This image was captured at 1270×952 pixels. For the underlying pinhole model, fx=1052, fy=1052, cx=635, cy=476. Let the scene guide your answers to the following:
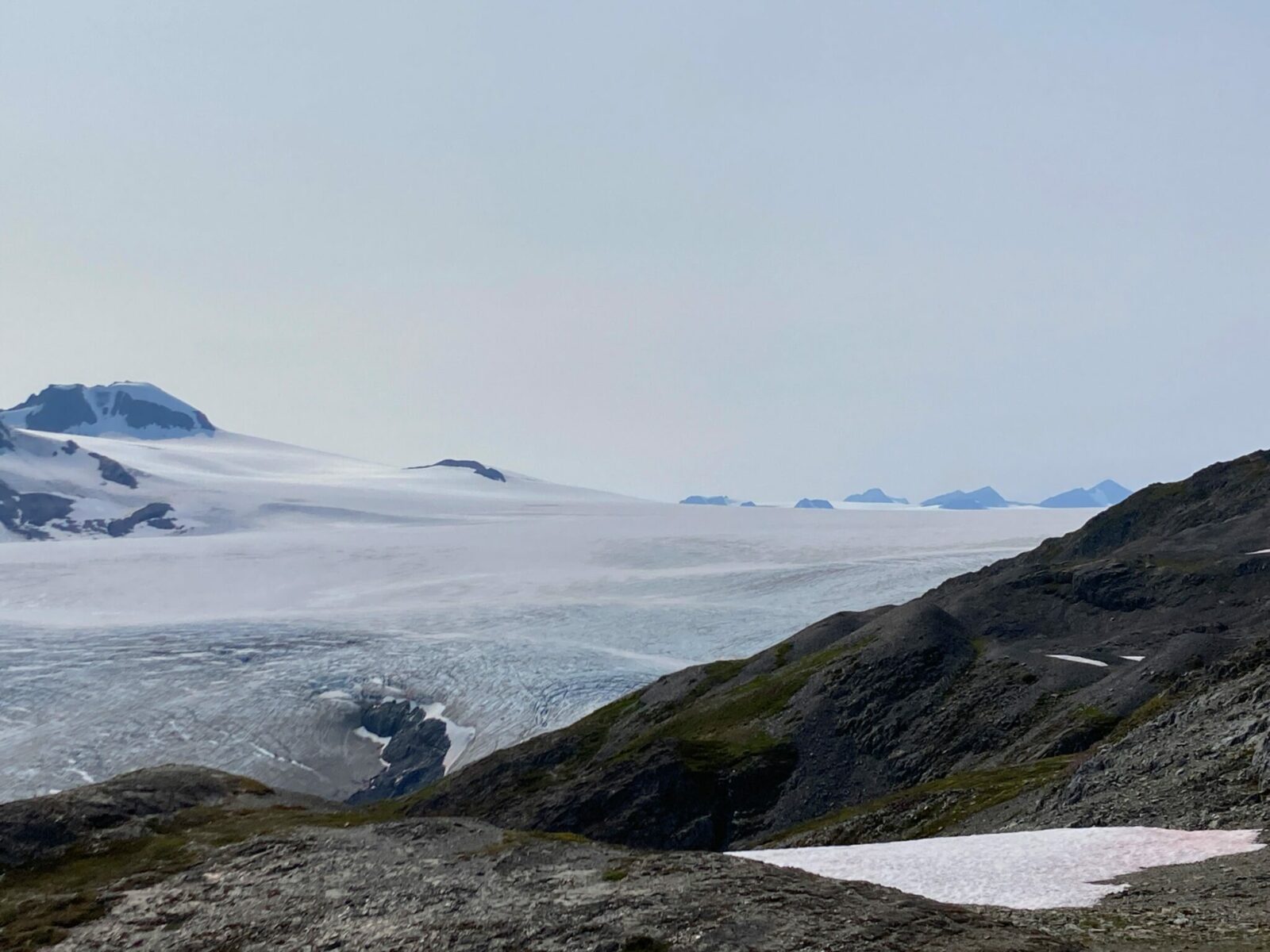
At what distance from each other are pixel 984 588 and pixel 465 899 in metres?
81.8

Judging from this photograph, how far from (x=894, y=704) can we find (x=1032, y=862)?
48808 millimetres

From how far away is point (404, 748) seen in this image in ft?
451

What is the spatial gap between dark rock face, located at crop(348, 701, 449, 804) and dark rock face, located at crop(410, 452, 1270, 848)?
3530 cm

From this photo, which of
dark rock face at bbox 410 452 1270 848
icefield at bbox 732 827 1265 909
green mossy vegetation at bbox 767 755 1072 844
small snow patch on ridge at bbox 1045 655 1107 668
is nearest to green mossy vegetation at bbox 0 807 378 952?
icefield at bbox 732 827 1265 909

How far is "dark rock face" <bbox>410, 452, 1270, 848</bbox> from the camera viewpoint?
74.6m

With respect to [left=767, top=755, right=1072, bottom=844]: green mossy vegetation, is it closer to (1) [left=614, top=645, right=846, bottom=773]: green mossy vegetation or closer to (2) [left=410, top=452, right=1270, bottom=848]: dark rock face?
(2) [left=410, top=452, right=1270, bottom=848]: dark rock face

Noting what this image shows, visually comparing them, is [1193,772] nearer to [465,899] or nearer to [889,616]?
[465,899]

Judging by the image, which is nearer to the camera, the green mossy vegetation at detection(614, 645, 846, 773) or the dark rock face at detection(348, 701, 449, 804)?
the green mossy vegetation at detection(614, 645, 846, 773)

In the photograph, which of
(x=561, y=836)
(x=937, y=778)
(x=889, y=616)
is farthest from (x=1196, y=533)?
(x=561, y=836)

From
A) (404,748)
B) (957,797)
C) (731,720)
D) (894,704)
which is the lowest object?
(404,748)

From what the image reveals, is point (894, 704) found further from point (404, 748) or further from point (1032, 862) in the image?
point (404, 748)

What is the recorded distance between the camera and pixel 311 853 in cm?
4191

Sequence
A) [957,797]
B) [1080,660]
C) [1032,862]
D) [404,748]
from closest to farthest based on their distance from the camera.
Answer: [1032,862] < [957,797] < [1080,660] < [404,748]

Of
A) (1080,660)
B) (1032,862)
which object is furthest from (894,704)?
(1032,862)
